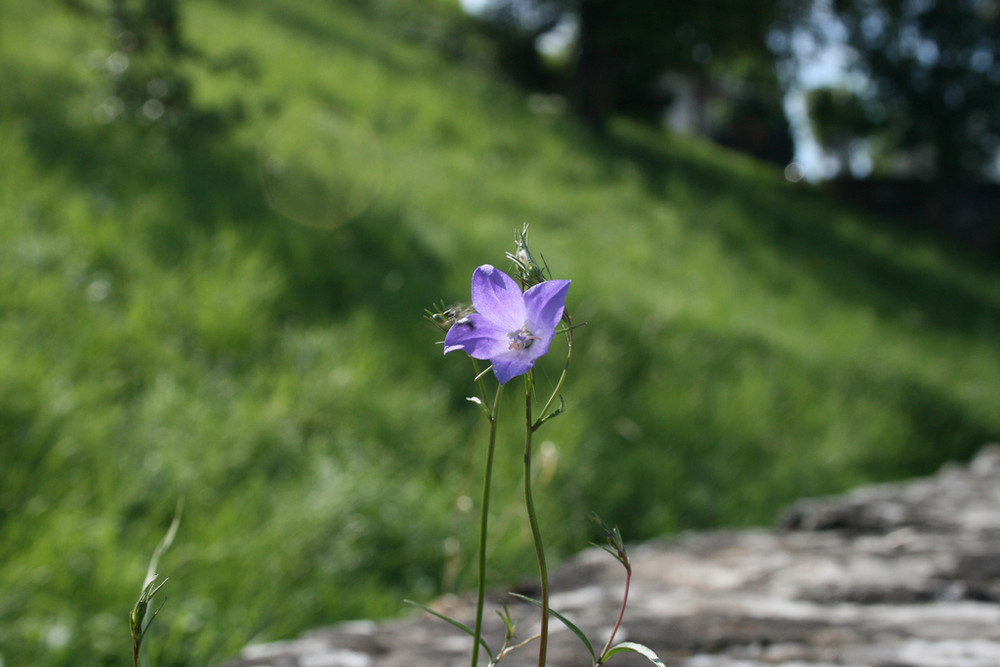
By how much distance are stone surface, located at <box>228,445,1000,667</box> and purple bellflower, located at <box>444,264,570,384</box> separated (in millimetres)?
866

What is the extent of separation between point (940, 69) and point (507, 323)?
18.1 meters

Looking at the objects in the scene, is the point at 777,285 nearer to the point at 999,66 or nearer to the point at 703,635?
the point at 703,635

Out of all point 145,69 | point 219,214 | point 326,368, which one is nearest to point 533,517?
point 326,368

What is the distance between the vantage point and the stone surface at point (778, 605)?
4.32 feet

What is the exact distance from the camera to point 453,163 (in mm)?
6613

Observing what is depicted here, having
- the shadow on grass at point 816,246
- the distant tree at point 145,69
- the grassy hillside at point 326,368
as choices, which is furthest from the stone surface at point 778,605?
the shadow on grass at point 816,246

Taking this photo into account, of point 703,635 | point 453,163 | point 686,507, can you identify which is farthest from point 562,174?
point 703,635

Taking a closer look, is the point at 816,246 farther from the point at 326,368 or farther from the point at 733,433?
the point at 326,368

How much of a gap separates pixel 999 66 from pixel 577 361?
16666mm

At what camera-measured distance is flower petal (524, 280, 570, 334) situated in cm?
58

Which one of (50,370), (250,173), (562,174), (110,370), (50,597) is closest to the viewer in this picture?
(50,597)

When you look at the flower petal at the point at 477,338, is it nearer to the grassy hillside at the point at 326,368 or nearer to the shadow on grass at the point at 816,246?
the grassy hillside at the point at 326,368

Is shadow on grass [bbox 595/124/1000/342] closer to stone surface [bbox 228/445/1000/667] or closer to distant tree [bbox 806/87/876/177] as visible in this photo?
distant tree [bbox 806/87/876/177]

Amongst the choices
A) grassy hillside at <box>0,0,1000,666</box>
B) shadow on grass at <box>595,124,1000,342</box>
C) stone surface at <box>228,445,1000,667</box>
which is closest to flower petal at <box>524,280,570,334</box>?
stone surface at <box>228,445,1000,667</box>
